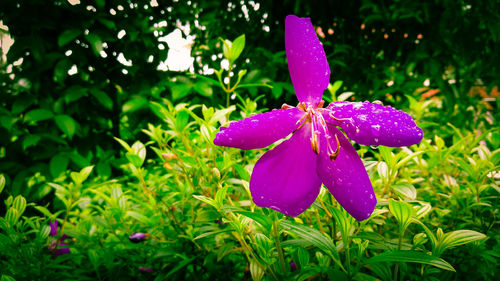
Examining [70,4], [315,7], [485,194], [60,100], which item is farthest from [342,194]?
[315,7]

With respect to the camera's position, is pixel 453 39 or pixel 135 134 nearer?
pixel 135 134

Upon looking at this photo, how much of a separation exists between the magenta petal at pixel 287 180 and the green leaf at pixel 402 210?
0.12 meters

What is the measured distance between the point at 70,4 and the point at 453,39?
7.16 ft

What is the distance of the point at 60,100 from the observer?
1433 millimetres

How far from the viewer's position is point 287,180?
1.37 ft

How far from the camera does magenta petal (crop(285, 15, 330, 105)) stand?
45 centimetres

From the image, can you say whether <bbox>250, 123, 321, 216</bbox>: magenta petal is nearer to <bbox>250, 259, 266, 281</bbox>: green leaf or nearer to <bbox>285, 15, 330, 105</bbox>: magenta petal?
<bbox>285, 15, 330, 105</bbox>: magenta petal

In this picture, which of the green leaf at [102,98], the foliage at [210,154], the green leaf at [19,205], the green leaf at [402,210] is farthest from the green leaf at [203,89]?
the green leaf at [402,210]

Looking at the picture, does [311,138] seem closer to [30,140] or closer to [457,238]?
[457,238]

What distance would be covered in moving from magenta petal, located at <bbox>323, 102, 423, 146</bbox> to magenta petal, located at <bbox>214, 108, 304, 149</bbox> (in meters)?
0.07

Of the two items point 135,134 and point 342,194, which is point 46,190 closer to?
point 135,134

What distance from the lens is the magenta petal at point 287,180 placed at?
410mm

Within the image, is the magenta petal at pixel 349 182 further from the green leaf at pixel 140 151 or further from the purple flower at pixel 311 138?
the green leaf at pixel 140 151

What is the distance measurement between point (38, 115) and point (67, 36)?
0.37 meters
